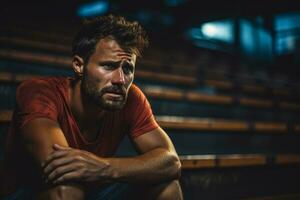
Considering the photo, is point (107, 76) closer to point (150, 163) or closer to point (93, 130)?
point (93, 130)

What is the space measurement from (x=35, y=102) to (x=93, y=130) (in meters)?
0.23

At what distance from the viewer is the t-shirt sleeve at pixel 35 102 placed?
3.06 feet

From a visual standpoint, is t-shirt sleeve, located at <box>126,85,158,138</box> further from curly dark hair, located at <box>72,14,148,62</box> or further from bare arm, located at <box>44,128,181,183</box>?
curly dark hair, located at <box>72,14,148,62</box>

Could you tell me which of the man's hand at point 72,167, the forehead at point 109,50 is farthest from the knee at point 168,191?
the forehead at point 109,50

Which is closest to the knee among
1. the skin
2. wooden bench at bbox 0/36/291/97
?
the skin

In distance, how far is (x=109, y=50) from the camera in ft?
3.48

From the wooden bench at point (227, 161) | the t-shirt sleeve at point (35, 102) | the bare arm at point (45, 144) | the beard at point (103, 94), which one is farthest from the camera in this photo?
the wooden bench at point (227, 161)

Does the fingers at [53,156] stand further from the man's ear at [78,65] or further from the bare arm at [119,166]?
the man's ear at [78,65]

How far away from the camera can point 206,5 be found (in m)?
5.20

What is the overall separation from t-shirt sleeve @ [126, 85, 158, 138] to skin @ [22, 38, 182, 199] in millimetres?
23

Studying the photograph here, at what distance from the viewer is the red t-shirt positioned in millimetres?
958

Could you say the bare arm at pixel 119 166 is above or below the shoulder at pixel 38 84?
below

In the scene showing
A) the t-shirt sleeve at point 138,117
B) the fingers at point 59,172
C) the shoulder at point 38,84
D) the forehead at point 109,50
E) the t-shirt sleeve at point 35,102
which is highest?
the forehead at point 109,50

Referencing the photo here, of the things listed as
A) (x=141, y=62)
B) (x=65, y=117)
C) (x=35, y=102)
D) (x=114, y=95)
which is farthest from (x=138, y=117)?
(x=141, y=62)
